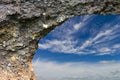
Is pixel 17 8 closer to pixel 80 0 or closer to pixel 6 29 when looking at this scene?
pixel 6 29

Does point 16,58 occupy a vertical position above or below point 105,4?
below

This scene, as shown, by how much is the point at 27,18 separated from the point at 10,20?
0.43 m

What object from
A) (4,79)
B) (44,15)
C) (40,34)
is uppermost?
(44,15)

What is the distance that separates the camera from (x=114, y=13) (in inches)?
262

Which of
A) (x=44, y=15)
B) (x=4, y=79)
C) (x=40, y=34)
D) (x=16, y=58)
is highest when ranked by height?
(x=44, y=15)

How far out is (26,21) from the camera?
258 inches

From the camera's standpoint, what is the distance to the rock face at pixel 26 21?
6441 mm

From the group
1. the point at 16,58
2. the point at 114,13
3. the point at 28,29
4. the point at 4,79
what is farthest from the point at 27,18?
the point at 114,13

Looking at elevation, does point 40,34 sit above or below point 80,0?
below

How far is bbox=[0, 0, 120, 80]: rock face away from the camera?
21.1 ft

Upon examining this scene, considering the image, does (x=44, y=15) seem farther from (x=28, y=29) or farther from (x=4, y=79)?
(x=4, y=79)

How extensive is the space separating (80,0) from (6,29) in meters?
1.99

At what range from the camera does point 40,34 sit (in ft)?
22.2

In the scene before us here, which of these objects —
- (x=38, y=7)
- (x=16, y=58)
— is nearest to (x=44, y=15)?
(x=38, y=7)
